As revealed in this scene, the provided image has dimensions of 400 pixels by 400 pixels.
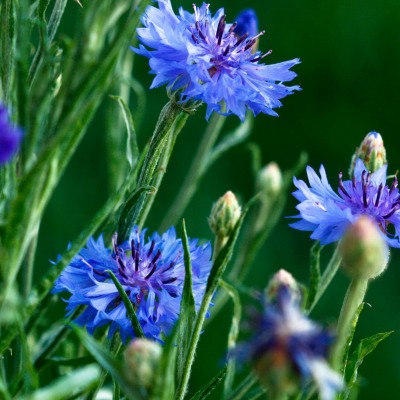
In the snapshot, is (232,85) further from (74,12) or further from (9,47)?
(74,12)

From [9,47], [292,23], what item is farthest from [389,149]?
[9,47]

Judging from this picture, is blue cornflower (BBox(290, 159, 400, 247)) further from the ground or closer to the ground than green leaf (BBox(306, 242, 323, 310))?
further from the ground

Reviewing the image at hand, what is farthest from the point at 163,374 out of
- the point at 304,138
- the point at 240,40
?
the point at 304,138

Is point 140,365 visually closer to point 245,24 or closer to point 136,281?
point 136,281

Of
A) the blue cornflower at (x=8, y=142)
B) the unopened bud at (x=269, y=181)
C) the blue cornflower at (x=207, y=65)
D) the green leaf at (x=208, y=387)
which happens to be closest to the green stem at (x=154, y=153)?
the blue cornflower at (x=207, y=65)

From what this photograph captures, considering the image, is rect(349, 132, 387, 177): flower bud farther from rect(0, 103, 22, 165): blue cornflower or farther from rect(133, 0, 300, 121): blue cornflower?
rect(0, 103, 22, 165): blue cornflower

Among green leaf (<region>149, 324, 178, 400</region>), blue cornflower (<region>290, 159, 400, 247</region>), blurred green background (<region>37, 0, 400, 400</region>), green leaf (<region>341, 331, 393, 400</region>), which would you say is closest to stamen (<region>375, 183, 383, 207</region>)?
blue cornflower (<region>290, 159, 400, 247</region>)
